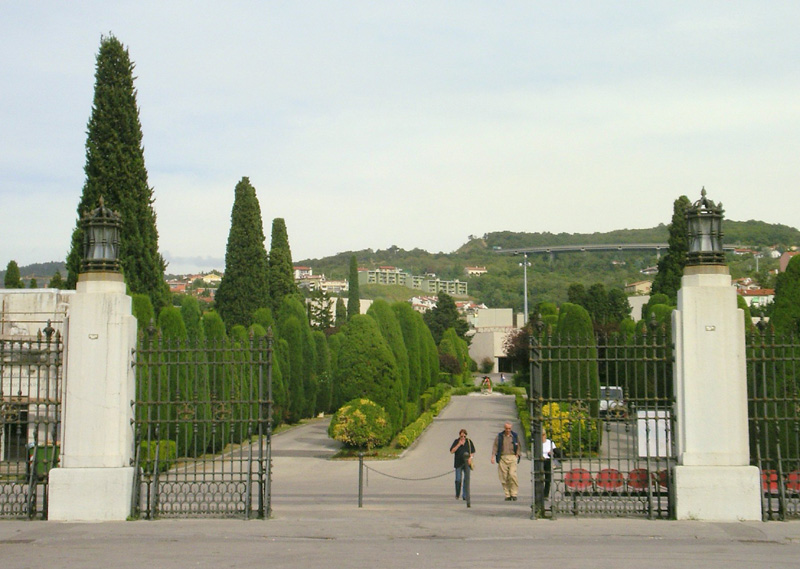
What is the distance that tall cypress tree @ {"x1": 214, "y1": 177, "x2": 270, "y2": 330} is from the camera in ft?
135

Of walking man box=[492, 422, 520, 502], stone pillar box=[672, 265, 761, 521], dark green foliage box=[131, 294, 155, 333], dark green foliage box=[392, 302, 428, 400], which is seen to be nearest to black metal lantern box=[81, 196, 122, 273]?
walking man box=[492, 422, 520, 502]

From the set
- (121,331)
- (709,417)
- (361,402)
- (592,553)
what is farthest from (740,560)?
(361,402)

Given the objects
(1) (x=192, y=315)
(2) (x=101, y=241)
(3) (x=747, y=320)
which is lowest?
(3) (x=747, y=320)

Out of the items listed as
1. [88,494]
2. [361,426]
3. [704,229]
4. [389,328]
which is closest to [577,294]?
[389,328]

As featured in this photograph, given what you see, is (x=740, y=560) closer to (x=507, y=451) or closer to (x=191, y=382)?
(x=507, y=451)

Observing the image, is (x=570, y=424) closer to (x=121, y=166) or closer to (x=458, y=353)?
Result: (x=121, y=166)

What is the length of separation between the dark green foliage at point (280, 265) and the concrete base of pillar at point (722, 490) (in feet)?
124

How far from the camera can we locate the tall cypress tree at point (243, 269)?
41062mm

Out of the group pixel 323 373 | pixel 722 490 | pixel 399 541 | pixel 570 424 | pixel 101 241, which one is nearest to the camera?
pixel 399 541

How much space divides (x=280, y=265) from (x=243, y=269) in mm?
9085

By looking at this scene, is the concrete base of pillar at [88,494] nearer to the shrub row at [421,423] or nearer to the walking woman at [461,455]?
the walking woman at [461,455]

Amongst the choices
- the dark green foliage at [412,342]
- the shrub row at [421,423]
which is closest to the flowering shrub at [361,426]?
the shrub row at [421,423]

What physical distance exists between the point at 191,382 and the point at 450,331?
54.9m

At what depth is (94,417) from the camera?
12.3 meters
